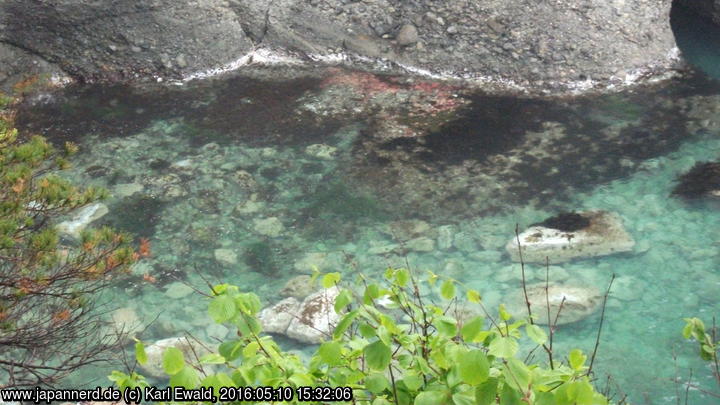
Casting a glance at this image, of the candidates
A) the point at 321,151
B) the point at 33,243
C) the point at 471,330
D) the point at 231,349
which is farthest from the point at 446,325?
the point at 321,151

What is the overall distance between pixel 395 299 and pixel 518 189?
3899mm

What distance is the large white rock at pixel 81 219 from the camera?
231 inches

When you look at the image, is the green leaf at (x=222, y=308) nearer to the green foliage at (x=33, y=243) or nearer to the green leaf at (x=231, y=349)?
the green leaf at (x=231, y=349)

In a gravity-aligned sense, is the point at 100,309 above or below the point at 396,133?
below

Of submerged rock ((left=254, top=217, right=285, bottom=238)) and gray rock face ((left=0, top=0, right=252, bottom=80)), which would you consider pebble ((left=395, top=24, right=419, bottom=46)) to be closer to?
gray rock face ((left=0, top=0, right=252, bottom=80))

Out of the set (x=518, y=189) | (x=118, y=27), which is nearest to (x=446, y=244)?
(x=518, y=189)

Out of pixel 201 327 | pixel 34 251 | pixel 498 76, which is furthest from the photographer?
pixel 498 76

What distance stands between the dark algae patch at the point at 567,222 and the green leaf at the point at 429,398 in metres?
3.83

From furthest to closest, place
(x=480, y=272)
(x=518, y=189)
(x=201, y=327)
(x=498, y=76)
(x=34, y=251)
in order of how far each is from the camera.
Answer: (x=498, y=76)
(x=518, y=189)
(x=480, y=272)
(x=201, y=327)
(x=34, y=251)

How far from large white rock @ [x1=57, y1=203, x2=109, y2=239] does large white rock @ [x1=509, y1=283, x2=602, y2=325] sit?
304 centimetres

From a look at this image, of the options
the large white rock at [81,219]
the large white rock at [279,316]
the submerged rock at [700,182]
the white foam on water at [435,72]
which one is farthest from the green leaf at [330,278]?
the white foam on water at [435,72]

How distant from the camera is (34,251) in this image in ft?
11.4

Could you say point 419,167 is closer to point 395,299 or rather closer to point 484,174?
point 484,174

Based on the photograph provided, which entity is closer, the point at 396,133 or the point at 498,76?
the point at 396,133
